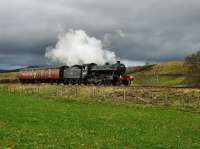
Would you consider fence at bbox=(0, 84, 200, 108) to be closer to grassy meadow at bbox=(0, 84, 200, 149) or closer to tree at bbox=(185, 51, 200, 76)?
grassy meadow at bbox=(0, 84, 200, 149)

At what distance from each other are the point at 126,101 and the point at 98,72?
29.7 metres

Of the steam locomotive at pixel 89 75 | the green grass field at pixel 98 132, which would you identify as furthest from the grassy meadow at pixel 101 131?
the steam locomotive at pixel 89 75

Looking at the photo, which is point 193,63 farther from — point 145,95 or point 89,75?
point 145,95

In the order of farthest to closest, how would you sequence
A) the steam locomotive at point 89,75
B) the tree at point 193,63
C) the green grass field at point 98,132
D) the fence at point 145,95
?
the tree at point 193,63 → the steam locomotive at point 89,75 → the fence at point 145,95 → the green grass field at point 98,132

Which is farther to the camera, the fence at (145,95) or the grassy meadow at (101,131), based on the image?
the fence at (145,95)

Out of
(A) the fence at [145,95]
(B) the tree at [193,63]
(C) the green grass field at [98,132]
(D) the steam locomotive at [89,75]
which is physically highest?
(B) the tree at [193,63]

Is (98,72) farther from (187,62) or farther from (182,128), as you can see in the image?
(182,128)

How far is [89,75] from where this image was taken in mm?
82562

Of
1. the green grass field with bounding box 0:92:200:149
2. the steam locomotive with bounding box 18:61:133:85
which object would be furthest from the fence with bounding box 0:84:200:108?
the steam locomotive with bounding box 18:61:133:85

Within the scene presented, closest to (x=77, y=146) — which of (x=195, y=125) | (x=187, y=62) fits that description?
(x=195, y=125)

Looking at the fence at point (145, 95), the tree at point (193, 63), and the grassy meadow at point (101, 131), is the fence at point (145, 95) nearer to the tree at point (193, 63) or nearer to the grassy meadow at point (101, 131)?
the grassy meadow at point (101, 131)

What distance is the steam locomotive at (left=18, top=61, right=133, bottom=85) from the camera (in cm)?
7769

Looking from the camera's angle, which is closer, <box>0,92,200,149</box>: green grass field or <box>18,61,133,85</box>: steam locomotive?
<box>0,92,200,149</box>: green grass field

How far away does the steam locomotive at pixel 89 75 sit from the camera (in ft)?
255
